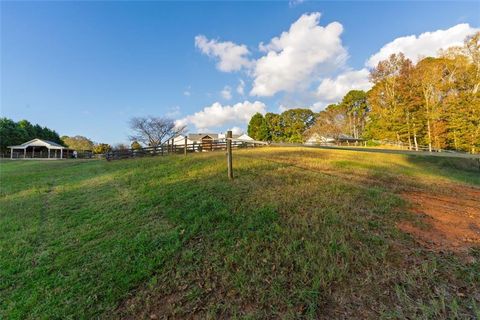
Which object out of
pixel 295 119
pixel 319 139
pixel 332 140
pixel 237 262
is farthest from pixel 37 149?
pixel 295 119

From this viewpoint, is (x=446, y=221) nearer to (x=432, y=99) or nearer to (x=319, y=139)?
(x=432, y=99)

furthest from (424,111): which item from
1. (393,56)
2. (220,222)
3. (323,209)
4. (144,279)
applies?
(144,279)

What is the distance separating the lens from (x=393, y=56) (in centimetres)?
2342

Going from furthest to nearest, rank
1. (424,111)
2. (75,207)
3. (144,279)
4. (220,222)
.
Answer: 1. (424,111)
2. (75,207)
3. (220,222)
4. (144,279)

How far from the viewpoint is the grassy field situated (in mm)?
2127

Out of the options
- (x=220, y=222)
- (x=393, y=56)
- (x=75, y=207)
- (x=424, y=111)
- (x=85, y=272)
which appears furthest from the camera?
(x=393, y=56)

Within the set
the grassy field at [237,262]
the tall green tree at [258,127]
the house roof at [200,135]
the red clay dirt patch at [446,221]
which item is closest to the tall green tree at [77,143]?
the house roof at [200,135]

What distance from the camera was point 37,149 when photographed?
36.8 m

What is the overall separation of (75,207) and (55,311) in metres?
3.80

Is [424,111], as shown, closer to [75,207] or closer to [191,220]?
[191,220]

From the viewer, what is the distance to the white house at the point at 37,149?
33.5m

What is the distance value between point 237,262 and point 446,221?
3786mm

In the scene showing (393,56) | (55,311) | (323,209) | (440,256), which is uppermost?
(393,56)

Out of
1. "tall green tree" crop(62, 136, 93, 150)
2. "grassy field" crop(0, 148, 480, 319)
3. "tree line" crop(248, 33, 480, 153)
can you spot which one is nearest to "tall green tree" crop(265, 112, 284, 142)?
"tree line" crop(248, 33, 480, 153)
